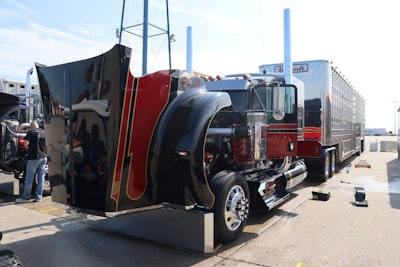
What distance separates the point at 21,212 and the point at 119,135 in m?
4.13

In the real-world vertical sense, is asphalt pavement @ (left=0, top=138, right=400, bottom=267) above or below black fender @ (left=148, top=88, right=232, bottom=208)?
below

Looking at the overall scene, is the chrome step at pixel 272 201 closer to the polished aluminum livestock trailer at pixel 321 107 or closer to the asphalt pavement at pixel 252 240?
the asphalt pavement at pixel 252 240

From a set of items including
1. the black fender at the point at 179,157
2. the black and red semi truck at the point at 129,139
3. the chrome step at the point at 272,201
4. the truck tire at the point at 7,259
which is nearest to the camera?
the truck tire at the point at 7,259

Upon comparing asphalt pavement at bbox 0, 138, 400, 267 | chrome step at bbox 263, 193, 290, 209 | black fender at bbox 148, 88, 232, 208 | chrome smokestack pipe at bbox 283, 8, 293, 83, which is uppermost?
chrome smokestack pipe at bbox 283, 8, 293, 83

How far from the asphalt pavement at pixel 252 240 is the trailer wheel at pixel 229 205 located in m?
0.19

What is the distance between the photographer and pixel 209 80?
23.3 feet

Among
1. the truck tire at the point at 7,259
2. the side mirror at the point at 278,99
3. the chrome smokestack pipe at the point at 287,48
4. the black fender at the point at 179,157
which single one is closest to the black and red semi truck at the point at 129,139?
the black fender at the point at 179,157

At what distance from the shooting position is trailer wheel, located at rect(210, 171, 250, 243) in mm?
4625

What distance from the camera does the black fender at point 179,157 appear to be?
4055 mm

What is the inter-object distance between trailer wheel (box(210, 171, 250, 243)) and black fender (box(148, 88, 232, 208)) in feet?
1.63

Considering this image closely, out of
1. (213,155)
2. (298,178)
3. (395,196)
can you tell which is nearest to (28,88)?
(213,155)

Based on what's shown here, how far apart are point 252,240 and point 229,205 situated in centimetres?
65

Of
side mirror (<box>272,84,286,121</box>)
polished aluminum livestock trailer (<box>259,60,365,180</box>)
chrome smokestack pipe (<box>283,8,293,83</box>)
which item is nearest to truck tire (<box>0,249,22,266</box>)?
side mirror (<box>272,84,286,121</box>)

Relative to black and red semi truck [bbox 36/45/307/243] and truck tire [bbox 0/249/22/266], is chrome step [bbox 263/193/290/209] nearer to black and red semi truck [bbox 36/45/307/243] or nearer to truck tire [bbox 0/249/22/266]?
black and red semi truck [bbox 36/45/307/243]
